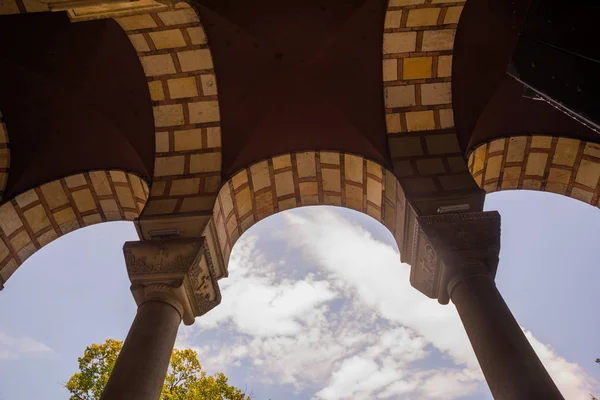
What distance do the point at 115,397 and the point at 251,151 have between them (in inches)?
156

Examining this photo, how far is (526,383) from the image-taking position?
3.24 meters

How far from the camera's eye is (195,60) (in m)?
6.52

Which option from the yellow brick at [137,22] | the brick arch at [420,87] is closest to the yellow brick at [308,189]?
the brick arch at [420,87]

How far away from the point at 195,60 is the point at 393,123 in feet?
9.94

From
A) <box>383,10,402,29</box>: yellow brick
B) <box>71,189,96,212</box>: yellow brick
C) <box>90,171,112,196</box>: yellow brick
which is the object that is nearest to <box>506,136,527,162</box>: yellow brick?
<box>383,10,402,29</box>: yellow brick

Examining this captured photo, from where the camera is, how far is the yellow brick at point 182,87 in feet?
21.5

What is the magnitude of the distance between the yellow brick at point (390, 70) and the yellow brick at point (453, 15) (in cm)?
87

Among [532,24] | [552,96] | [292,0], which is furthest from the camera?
[292,0]

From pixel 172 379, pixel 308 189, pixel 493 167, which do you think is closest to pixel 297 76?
pixel 308 189

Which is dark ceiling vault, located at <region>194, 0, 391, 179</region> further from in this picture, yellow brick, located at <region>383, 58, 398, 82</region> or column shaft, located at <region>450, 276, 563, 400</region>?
column shaft, located at <region>450, 276, 563, 400</region>

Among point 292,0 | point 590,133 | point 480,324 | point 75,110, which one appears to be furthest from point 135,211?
point 590,133

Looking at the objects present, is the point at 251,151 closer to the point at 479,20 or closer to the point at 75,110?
the point at 75,110

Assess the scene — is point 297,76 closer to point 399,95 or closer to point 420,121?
point 399,95

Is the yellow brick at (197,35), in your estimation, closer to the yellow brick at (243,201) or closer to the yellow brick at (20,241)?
the yellow brick at (243,201)
